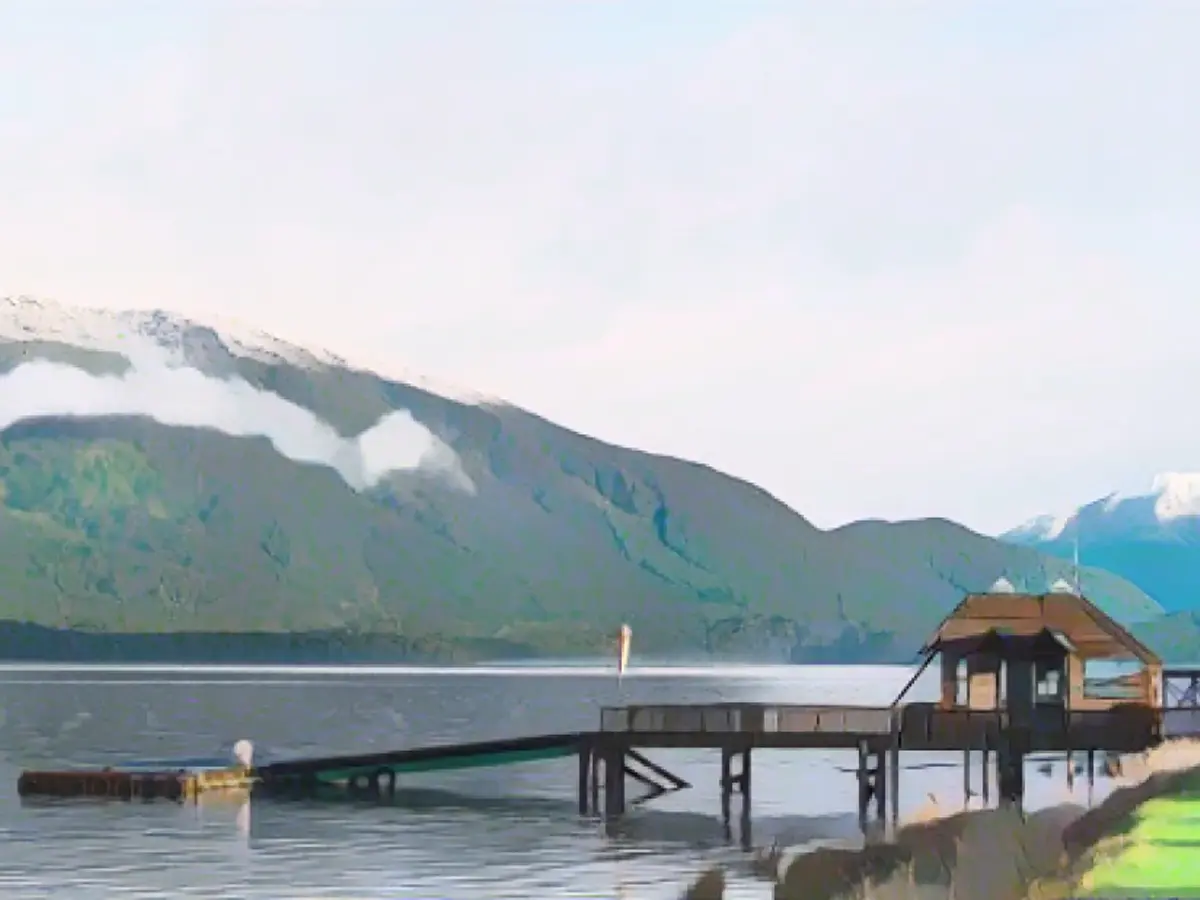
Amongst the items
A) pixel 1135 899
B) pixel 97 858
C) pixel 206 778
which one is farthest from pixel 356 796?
pixel 1135 899

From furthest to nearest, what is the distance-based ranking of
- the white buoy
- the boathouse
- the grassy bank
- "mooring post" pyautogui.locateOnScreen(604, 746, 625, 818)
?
the white buoy, "mooring post" pyautogui.locateOnScreen(604, 746, 625, 818), the boathouse, the grassy bank

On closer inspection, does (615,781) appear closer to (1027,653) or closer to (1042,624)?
(1027,653)

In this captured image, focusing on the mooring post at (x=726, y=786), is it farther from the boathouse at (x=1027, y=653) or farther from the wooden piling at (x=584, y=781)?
the boathouse at (x=1027, y=653)

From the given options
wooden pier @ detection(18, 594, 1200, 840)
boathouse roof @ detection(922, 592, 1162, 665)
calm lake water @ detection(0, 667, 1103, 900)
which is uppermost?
boathouse roof @ detection(922, 592, 1162, 665)

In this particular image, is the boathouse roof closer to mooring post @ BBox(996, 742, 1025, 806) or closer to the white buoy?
mooring post @ BBox(996, 742, 1025, 806)

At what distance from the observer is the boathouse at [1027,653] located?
82.4 meters

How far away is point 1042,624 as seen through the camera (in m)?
84.4

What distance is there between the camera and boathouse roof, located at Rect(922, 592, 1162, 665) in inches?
3292

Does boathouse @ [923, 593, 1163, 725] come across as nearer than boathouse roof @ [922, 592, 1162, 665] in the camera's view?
Yes

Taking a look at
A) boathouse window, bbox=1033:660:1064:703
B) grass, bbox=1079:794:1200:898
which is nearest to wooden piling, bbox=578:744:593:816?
boathouse window, bbox=1033:660:1064:703

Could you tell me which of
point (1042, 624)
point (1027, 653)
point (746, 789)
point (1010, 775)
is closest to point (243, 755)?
point (746, 789)

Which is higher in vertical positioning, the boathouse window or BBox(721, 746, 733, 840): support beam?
the boathouse window

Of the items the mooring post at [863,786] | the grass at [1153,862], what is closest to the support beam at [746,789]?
the mooring post at [863,786]

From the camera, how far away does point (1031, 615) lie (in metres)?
84.9
